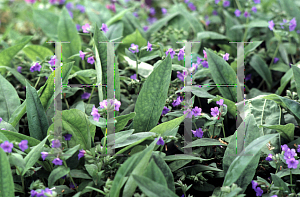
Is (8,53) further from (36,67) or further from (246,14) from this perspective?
(246,14)

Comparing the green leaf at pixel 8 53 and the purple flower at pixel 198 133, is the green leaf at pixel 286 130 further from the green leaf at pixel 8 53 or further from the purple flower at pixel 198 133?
the green leaf at pixel 8 53

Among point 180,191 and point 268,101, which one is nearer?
point 180,191

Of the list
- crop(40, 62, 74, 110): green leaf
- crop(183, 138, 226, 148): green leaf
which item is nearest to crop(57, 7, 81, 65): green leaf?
crop(40, 62, 74, 110): green leaf

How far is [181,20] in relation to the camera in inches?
86.3

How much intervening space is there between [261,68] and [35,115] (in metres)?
1.37

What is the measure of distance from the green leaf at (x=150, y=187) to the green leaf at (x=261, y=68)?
1192mm

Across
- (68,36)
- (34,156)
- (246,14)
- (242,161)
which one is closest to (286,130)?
(242,161)

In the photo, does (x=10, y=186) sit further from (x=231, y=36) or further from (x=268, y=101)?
(x=231, y=36)

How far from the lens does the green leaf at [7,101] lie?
4.17 feet

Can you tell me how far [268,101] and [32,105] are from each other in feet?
3.61

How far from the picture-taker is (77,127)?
1.10 metres

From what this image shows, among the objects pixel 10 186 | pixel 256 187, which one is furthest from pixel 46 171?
pixel 256 187

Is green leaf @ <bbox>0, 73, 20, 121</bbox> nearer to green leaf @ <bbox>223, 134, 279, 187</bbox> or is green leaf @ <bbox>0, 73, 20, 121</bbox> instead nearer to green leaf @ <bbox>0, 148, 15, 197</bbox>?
green leaf @ <bbox>0, 148, 15, 197</bbox>

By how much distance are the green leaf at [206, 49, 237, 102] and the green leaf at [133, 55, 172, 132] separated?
0.32 meters
